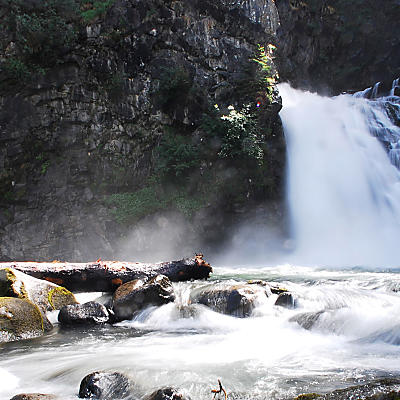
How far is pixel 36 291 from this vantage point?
23.7ft

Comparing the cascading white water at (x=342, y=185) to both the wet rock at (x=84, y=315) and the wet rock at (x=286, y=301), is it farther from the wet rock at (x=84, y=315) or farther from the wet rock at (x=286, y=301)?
the wet rock at (x=84, y=315)

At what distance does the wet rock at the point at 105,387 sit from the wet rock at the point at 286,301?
3.73m

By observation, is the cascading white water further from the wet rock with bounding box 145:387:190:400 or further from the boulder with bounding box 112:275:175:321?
the wet rock with bounding box 145:387:190:400

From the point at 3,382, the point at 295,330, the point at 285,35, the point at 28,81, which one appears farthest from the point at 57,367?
the point at 285,35

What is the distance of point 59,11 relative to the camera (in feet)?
53.7

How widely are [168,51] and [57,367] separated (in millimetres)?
14789

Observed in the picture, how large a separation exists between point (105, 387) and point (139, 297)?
12.6ft

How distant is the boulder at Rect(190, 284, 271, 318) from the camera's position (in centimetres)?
686

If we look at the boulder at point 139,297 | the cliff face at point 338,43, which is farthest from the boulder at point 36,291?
the cliff face at point 338,43

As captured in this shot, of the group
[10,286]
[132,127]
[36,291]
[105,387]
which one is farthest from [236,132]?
[105,387]

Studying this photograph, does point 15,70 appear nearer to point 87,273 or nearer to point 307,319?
point 87,273

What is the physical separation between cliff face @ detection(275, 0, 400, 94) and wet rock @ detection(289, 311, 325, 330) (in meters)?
20.1

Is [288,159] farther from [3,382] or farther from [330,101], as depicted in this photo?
[3,382]

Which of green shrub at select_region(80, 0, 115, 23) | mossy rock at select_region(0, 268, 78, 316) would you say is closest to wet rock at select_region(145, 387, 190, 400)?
mossy rock at select_region(0, 268, 78, 316)
